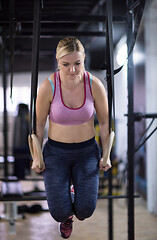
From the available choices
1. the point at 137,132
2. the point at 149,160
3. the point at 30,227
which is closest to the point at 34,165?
the point at 30,227

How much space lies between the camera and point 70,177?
1.55 m

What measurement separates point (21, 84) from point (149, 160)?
5114 mm

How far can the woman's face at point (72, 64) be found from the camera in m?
1.38

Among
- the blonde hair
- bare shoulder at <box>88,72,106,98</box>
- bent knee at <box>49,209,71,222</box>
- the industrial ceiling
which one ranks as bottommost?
bent knee at <box>49,209,71,222</box>

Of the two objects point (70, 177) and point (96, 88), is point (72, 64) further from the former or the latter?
point (70, 177)

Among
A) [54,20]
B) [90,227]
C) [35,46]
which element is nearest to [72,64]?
[35,46]

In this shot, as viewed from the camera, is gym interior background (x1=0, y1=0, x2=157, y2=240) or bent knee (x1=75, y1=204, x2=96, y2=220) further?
gym interior background (x1=0, y1=0, x2=157, y2=240)

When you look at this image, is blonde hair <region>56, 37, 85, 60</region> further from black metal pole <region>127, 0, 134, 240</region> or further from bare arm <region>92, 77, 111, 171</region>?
black metal pole <region>127, 0, 134, 240</region>

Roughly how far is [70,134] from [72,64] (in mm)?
331

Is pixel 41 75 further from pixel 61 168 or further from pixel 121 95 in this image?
pixel 61 168

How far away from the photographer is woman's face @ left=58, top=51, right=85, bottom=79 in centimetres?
138

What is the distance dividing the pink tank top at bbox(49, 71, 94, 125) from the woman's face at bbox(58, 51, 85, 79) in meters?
0.08

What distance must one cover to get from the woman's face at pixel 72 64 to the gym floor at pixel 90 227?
5.14 feet

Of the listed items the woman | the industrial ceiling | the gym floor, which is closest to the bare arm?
the woman
